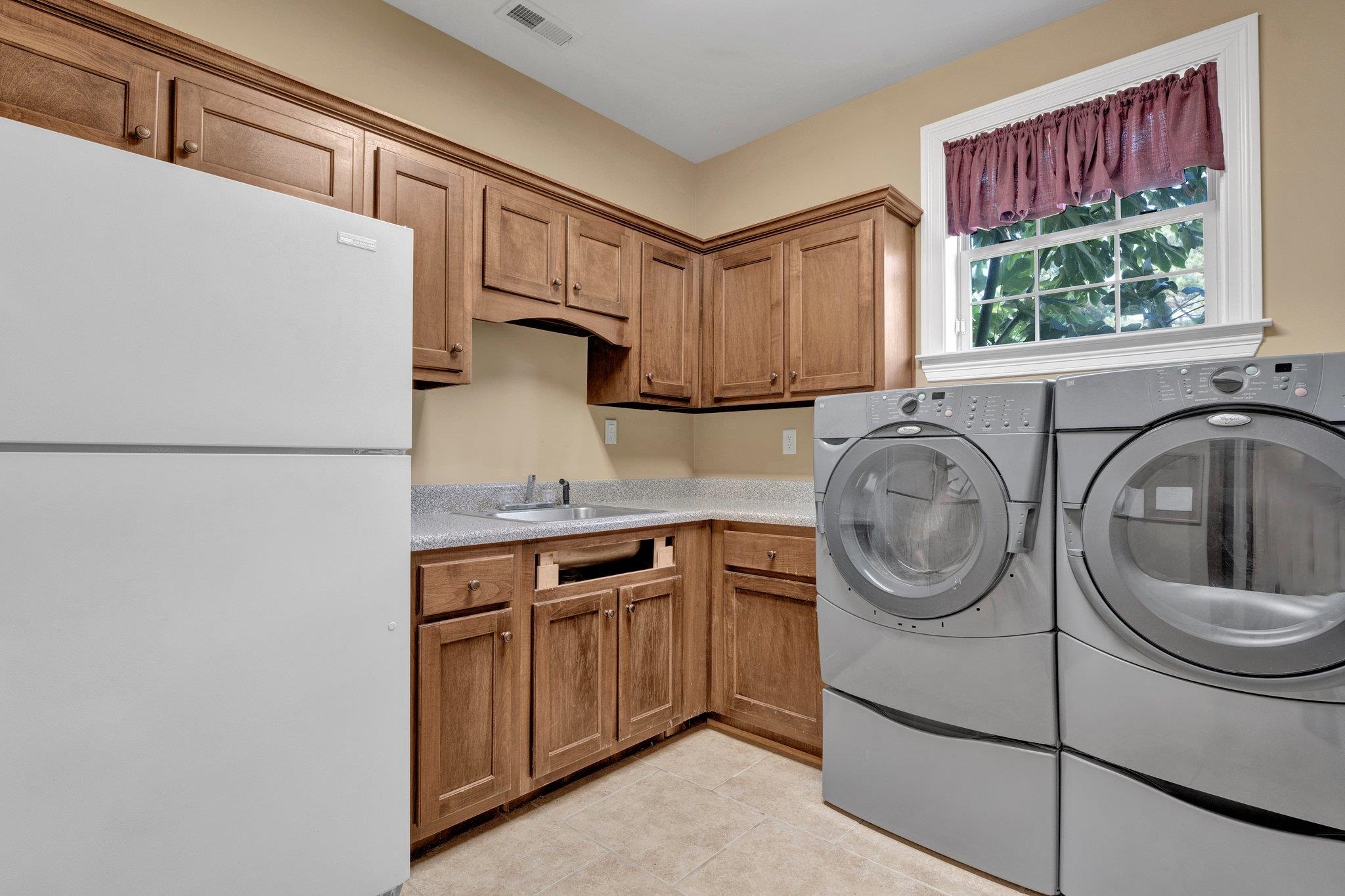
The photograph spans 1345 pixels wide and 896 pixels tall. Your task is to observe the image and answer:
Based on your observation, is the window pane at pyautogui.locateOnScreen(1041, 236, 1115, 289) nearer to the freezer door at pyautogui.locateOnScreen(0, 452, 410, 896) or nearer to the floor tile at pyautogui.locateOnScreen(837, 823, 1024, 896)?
the floor tile at pyautogui.locateOnScreen(837, 823, 1024, 896)

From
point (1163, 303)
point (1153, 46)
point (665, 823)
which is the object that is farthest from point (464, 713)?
point (1153, 46)

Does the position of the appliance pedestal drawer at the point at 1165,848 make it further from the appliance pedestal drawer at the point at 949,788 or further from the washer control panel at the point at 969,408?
the washer control panel at the point at 969,408

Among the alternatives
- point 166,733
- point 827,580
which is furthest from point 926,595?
point 166,733

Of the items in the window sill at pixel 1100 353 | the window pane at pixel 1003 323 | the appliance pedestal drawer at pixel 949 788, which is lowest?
the appliance pedestal drawer at pixel 949 788

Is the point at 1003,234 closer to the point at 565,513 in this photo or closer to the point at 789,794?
the point at 565,513

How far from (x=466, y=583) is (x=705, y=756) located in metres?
1.26

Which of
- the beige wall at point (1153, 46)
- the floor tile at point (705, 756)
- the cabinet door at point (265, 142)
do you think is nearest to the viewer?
the cabinet door at point (265, 142)

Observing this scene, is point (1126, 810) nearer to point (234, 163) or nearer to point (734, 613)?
point (734, 613)

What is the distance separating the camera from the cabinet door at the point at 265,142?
175 cm

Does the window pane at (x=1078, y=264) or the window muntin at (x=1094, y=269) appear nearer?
the window muntin at (x=1094, y=269)

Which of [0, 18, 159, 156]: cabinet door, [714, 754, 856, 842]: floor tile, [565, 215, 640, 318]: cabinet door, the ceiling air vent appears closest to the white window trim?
[565, 215, 640, 318]: cabinet door

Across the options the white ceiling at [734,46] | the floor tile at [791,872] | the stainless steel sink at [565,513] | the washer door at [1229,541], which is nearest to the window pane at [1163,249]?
the white ceiling at [734,46]

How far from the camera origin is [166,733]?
125 cm

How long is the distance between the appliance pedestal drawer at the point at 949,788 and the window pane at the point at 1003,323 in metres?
1.61
